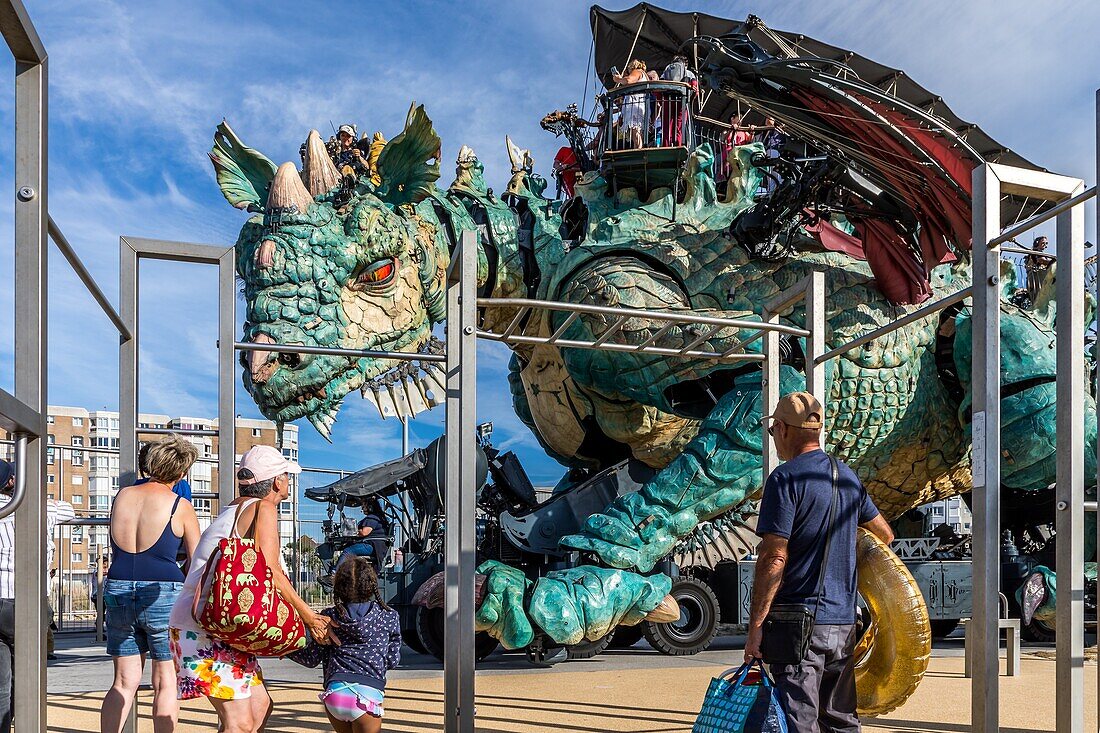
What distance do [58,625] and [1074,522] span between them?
1274 centimetres

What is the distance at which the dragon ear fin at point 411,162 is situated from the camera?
8.47 metres

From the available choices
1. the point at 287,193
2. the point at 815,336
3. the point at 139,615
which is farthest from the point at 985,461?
the point at 287,193

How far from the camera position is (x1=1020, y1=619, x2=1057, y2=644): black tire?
10469 millimetres

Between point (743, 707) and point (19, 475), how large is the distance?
2178mm

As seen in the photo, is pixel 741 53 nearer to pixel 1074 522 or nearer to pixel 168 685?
pixel 1074 522

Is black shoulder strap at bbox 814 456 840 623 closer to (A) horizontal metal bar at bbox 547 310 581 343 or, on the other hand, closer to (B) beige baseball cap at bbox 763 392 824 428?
(B) beige baseball cap at bbox 763 392 824 428

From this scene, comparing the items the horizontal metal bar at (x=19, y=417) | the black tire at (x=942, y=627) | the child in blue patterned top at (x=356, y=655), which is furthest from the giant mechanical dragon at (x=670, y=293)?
the horizontal metal bar at (x=19, y=417)

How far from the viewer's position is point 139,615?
13.5 feet

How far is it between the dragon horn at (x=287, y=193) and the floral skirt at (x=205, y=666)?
212 inches

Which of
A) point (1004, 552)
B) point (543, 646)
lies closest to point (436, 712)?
point (543, 646)

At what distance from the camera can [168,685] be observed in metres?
4.20

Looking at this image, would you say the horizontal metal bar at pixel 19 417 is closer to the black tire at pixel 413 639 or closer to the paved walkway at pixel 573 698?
the paved walkway at pixel 573 698

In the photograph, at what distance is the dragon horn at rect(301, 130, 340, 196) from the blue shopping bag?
6.53m

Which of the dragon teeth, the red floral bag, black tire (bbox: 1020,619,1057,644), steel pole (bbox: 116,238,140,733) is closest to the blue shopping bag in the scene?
the red floral bag
